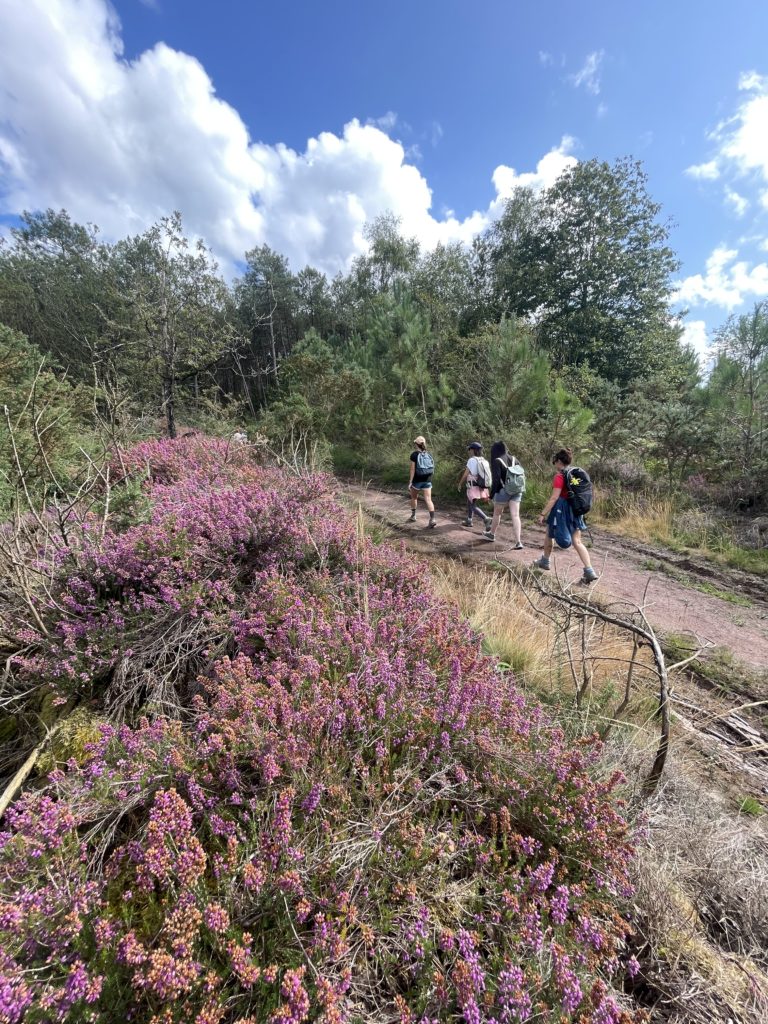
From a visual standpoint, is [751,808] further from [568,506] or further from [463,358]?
[463,358]

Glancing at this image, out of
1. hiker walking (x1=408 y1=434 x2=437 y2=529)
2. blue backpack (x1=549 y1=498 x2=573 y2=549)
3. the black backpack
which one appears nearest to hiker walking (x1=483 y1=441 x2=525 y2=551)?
blue backpack (x1=549 y1=498 x2=573 y2=549)

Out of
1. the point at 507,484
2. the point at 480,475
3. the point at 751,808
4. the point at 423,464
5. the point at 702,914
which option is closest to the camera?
the point at 702,914

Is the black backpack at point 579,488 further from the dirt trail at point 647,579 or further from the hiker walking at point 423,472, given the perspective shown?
the hiker walking at point 423,472

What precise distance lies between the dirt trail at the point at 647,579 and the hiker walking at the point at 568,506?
9.9 inches

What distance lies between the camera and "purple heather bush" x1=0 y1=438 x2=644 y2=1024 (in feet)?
3.45

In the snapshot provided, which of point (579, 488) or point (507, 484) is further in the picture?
point (507, 484)

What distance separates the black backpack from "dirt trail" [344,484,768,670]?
2.51 ft

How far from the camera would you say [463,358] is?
1359 cm

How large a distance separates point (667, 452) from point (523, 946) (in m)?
9.80

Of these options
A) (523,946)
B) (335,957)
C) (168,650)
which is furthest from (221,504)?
(523,946)

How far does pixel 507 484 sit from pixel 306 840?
5614 millimetres

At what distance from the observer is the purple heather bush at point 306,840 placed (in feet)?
3.45

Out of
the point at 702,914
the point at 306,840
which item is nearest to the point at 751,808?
the point at 702,914

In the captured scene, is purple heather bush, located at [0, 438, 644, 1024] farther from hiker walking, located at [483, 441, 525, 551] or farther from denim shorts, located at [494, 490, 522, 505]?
denim shorts, located at [494, 490, 522, 505]
